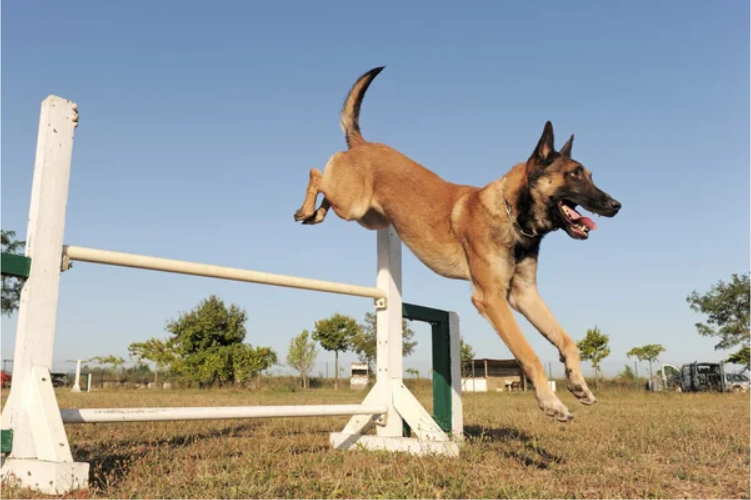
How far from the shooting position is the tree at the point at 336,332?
1304 inches

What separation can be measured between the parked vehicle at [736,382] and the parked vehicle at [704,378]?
19.9 inches

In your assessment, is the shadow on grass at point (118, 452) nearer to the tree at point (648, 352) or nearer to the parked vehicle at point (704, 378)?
the parked vehicle at point (704, 378)

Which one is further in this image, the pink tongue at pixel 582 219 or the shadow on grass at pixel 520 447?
the shadow on grass at pixel 520 447

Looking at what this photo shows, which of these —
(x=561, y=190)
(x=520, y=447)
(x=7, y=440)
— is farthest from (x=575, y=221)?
(x=7, y=440)

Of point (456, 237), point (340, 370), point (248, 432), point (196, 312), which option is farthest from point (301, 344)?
point (456, 237)

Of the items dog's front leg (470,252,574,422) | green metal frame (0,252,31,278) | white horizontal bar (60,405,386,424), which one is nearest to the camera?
green metal frame (0,252,31,278)

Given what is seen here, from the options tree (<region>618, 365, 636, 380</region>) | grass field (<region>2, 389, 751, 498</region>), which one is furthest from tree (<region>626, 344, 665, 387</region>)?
grass field (<region>2, 389, 751, 498</region>)

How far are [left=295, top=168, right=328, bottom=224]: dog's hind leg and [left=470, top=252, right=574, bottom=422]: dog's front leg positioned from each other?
4.94 ft

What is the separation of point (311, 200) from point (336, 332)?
95.1ft

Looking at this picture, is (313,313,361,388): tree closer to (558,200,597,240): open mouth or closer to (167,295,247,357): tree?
(167,295,247,357): tree

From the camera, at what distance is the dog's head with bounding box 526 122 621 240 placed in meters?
3.36

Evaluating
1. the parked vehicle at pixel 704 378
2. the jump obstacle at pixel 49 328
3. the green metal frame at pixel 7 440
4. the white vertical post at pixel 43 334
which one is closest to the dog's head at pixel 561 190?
the jump obstacle at pixel 49 328

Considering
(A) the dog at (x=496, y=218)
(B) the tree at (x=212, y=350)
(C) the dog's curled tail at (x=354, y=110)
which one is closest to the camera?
(A) the dog at (x=496, y=218)

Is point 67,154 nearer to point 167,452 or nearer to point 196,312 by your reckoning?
point 167,452
